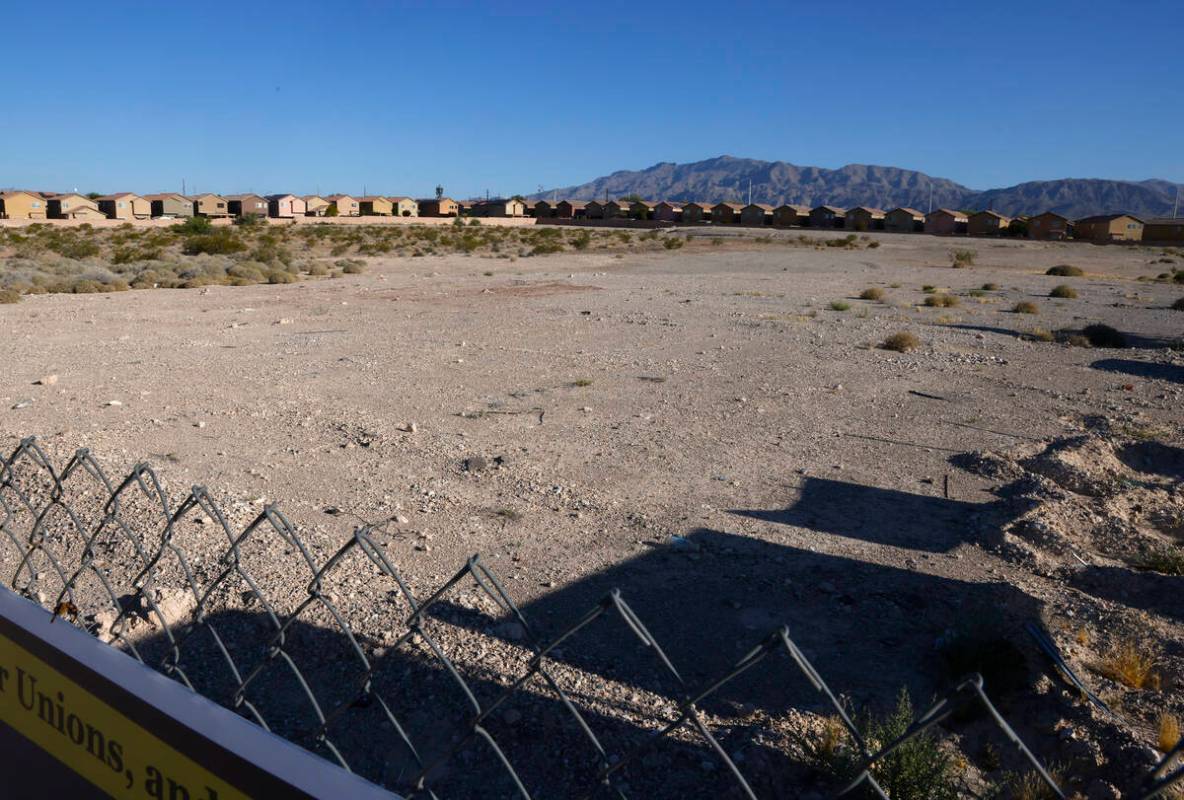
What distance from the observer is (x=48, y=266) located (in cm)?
2939

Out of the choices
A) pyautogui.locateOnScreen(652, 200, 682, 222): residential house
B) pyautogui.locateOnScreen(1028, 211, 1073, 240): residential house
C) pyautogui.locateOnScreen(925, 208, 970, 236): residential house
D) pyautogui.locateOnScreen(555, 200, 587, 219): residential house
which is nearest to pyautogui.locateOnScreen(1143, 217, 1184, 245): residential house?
pyautogui.locateOnScreen(1028, 211, 1073, 240): residential house

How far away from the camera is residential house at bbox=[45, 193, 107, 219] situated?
299 feet

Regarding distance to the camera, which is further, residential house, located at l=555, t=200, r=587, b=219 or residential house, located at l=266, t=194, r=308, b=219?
residential house, located at l=555, t=200, r=587, b=219

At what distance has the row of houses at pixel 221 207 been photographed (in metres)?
91.4

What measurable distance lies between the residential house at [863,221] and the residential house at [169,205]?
74.3 meters

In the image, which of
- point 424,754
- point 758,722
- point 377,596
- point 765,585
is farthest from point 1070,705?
point 377,596

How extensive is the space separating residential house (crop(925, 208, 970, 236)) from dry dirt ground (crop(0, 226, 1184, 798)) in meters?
80.7

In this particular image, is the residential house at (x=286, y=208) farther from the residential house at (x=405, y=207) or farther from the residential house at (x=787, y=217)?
the residential house at (x=787, y=217)

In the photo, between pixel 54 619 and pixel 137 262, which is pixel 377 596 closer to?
pixel 54 619

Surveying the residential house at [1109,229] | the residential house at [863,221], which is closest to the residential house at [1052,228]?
the residential house at [1109,229]

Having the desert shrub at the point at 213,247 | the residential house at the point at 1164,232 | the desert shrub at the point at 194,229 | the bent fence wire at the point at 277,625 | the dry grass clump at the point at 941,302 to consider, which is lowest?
the bent fence wire at the point at 277,625

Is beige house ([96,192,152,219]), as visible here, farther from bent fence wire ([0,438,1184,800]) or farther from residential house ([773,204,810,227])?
bent fence wire ([0,438,1184,800])

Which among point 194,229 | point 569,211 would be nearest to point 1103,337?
point 194,229

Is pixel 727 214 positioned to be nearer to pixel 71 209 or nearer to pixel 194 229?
pixel 194 229
